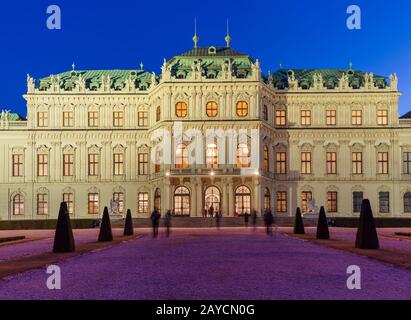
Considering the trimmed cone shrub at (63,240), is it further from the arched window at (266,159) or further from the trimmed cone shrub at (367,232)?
the arched window at (266,159)

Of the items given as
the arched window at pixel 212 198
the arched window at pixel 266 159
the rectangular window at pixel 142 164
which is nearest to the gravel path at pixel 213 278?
the arched window at pixel 212 198

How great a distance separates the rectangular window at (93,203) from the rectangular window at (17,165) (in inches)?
279

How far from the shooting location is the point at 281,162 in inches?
2398

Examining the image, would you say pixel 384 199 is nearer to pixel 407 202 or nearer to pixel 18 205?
pixel 407 202

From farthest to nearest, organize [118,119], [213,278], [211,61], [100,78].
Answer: [100,78], [118,119], [211,61], [213,278]

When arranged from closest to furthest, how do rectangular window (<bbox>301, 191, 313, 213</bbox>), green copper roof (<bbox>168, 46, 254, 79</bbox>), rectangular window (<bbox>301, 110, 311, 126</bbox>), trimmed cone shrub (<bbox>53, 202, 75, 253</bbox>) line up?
trimmed cone shrub (<bbox>53, 202, 75, 253</bbox>) → green copper roof (<bbox>168, 46, 254, 79</bbox>) → rectangular window (<bbox>301, 191, 313, 213</bbox>) → rectangular window (<bbox>301, 110, 311, 126</bbox>)

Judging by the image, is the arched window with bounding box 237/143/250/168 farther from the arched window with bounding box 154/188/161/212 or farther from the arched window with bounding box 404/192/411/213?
the arched window with bounding box 404/192/411/213

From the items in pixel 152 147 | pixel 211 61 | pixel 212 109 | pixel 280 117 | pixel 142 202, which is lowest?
pixel 142 202

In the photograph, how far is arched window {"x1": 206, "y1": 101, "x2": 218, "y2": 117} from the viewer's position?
56.9 metres

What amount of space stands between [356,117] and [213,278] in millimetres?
50942

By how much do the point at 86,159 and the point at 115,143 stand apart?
10.4ft

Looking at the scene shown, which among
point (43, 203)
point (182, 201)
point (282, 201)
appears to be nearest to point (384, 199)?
point (282, 201)

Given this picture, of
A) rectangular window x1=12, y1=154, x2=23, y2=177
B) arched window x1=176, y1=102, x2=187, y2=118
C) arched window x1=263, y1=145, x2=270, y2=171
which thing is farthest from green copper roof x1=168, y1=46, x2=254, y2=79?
rectangular window x1=12, y1=154, x2=23, y2=177

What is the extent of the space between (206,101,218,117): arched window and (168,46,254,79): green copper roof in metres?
2.56
